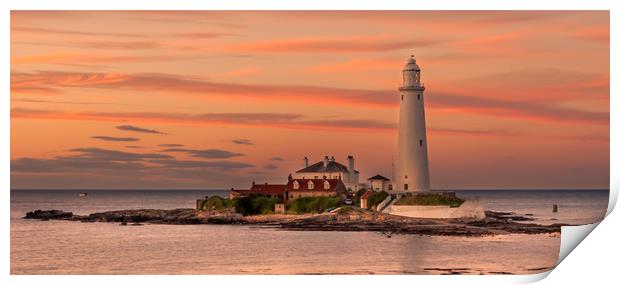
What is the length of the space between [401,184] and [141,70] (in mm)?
5718

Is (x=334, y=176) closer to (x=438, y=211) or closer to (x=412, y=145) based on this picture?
(x=412, y=145)

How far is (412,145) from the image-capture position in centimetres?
1802

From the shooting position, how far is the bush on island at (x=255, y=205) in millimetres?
19422

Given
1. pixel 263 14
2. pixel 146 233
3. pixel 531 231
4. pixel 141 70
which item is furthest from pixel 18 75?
pixel 531 231

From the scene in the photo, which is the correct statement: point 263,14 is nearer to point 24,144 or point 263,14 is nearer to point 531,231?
point 24,144

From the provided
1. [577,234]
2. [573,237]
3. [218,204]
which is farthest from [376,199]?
[577,234]

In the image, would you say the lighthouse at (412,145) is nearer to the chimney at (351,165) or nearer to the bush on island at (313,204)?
the chimney at (351,165)

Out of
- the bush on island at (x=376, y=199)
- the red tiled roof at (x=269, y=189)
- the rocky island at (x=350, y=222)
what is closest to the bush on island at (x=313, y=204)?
the rocky island at (x=350, y=222)

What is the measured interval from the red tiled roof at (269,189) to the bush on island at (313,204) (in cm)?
32

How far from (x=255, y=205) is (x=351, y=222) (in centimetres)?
192

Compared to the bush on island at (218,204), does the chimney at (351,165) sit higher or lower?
higher

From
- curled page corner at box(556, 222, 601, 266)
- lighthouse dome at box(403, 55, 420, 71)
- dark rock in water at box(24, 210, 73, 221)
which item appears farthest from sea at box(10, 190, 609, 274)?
dark rock in water at box(24, 210, 73, 221)

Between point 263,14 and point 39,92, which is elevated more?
point 263,14
